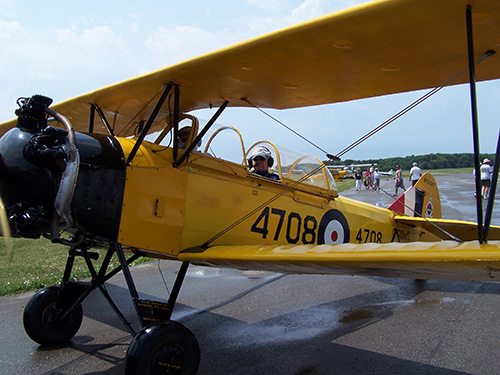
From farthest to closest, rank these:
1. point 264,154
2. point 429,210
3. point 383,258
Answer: point 429,210, point 264,154, point 383,258

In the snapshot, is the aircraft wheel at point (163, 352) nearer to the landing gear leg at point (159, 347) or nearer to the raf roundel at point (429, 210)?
the landing gear leg at point (159, 347)

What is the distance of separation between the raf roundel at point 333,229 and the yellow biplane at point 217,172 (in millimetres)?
101

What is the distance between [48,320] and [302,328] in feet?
8.14

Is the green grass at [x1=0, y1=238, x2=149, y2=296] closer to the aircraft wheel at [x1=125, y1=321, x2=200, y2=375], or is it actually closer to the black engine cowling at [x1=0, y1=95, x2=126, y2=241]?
the black engine cowling at [x1=0, y1=95, x2=126, y2=241]

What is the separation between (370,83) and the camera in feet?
12.6

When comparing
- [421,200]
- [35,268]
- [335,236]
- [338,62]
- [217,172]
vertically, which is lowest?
[35,268]

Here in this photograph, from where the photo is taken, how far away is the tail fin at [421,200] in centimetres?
705

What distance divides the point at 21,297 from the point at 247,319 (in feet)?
9.79

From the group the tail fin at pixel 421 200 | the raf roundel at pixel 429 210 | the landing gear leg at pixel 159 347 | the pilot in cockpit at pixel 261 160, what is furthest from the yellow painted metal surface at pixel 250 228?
the raf roundel at pixel 429 210

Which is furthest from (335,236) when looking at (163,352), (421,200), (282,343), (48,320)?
(48,320)

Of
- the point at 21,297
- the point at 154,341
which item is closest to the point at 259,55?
the point at 154,341

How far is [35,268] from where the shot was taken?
6766 mm

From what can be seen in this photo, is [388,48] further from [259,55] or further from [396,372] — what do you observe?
[396,372]

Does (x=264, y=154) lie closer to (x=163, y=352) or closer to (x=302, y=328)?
(x=302, y=328)
